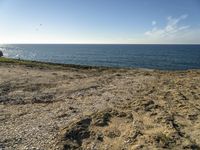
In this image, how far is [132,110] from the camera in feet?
58.9

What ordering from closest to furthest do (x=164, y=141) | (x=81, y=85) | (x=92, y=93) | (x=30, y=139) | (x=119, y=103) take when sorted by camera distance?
(x=164, y=141) < (x=30, y=139) < (x=119, y=103) < (x=92, y=93) < (x=81, y=85)

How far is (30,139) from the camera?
13.4 metres

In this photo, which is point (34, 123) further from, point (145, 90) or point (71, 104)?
point (145, 90)

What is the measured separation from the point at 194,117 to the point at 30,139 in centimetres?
974

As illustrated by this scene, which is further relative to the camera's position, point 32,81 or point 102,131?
point 32,81

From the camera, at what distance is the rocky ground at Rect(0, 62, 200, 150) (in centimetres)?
1295

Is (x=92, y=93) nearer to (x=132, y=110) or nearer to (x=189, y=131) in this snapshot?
(x=132, y=110)

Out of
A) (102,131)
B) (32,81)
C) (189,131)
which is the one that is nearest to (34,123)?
(102,131)

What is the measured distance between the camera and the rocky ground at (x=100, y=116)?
12953mm

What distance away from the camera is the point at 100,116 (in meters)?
16.5

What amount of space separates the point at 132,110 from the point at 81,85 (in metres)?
11.1

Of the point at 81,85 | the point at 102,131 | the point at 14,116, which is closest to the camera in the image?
the point at 102,131

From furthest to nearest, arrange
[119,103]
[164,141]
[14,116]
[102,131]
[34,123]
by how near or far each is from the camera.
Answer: [119,103]
[14,116]
[34,123]
[102,131]
[164,141]

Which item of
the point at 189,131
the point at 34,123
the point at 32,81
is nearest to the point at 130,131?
the point at 189,131
